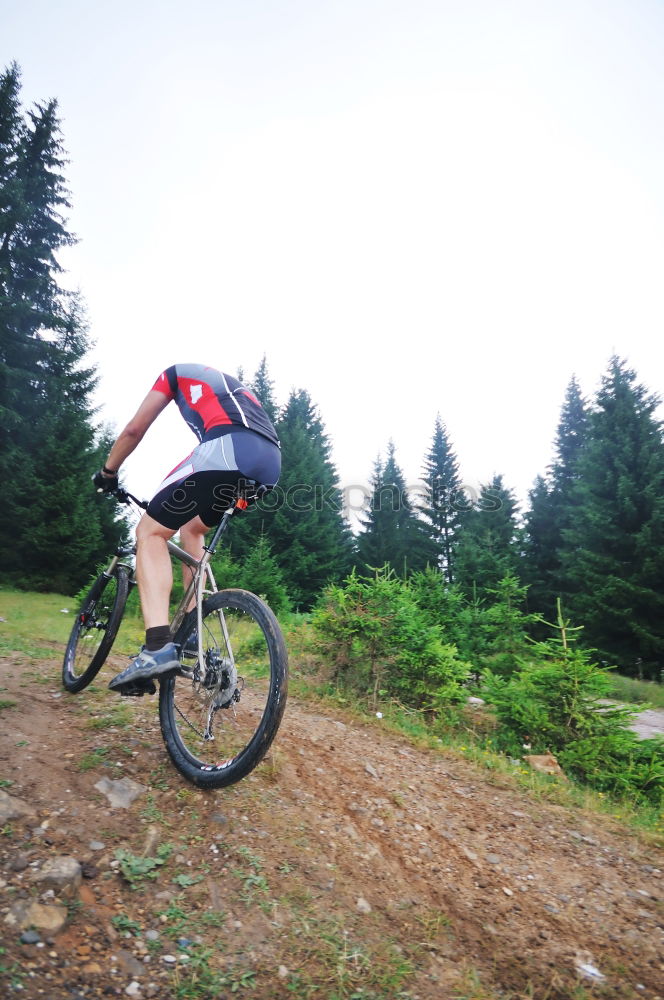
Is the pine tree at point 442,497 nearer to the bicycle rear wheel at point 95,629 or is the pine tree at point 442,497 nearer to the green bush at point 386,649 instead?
the green bush at point 386,649

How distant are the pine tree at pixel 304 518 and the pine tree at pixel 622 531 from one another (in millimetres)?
11627

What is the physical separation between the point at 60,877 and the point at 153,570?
128 centimetres

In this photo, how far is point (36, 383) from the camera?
1717 centimetres

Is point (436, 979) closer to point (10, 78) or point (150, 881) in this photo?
point (150, 881)

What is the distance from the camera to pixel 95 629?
11.6ft

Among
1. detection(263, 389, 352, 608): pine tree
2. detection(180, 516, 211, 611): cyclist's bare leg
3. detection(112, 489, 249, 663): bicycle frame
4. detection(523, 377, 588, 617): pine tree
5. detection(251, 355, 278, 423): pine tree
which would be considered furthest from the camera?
detection(251, 355, 278, 423): pine tree

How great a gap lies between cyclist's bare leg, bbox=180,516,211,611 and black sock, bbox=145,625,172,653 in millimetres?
360

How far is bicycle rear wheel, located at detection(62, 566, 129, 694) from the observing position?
10.6ft

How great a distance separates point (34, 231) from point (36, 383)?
218 inches

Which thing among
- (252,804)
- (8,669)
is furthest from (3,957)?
(8,669)

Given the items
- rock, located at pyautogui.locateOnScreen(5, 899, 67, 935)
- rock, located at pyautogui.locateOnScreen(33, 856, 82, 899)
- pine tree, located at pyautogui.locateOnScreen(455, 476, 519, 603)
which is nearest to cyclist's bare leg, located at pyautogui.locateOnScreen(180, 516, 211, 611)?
rock, located at pyautogui.locateOnScreen(33, 856, 82, 899)

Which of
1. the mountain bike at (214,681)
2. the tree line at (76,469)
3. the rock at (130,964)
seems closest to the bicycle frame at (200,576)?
the mountain bike at (214,681)

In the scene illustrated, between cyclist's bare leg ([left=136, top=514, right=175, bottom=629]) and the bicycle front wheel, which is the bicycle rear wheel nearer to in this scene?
the bicycle front wheel

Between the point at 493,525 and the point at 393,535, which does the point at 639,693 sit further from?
the point at 393,535
